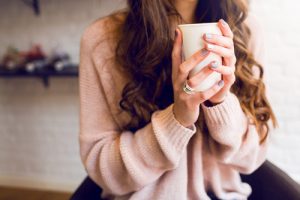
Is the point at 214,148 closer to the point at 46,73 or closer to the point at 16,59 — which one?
the point at 46,73

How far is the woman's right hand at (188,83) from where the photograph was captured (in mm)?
437

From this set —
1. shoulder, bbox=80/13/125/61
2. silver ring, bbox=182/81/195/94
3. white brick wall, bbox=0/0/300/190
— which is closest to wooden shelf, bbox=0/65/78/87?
white brick wall, bbox=0/0/300/190

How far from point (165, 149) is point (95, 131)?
0.64 ft

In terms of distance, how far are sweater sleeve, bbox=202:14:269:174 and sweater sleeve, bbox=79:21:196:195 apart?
7 cm

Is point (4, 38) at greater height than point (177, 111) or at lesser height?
lesser

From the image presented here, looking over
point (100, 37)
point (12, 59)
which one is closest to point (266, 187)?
point (100, 37)

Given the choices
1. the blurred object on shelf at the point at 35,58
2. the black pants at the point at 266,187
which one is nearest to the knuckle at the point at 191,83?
the black pants at the point at 266,187

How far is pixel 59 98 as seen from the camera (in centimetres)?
155

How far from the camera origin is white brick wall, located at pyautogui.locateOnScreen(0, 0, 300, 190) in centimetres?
124

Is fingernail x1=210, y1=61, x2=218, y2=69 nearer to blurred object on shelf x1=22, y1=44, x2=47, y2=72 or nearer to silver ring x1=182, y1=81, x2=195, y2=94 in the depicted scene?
silver ring x1=182, y1=81, x2=195, y2=94

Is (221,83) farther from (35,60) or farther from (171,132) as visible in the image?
(35,60)

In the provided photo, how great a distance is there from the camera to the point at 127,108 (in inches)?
27.2

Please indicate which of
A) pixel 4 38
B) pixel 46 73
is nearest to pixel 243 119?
pixel 46 73

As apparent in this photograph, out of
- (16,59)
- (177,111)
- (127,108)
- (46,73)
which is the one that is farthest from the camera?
(16,59)
